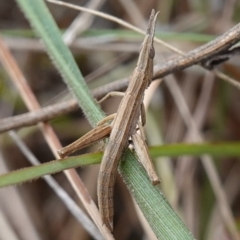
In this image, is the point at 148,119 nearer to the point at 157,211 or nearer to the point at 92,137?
the point at 92,137

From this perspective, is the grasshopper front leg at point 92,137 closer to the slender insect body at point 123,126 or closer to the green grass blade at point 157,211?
the slender insect body at point 123,126

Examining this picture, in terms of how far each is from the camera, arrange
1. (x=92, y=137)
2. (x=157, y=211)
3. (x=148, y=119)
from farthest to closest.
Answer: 1. (x=148, y=119)
2. (x=92, y=137)
3. (x=157, y=211)

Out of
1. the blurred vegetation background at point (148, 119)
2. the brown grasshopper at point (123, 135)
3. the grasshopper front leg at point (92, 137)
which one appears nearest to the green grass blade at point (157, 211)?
the brown grasshopper at point (123, 135)

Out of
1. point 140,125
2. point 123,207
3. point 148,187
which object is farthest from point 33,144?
point 148,187

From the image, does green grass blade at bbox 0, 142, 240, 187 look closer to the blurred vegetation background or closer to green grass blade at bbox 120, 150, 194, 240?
green grass blade at bbox 120, 150, 194, 240

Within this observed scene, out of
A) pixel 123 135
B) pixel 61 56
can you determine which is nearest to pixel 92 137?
pixel 123 135

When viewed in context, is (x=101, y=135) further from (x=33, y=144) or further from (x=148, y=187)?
(x=33, y=144)
